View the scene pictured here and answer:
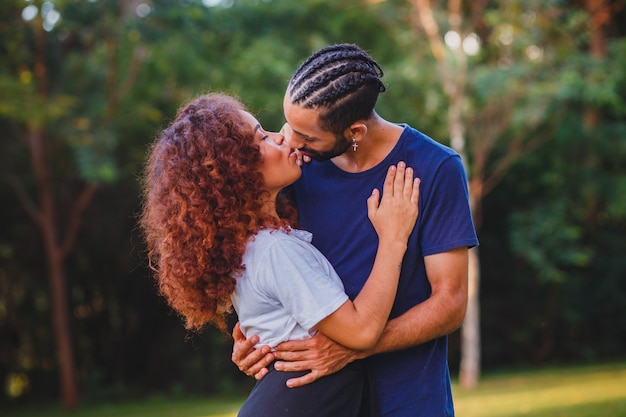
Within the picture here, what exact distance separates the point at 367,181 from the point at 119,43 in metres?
11.1

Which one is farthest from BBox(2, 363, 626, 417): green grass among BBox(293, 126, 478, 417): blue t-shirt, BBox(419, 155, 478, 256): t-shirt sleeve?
BBox(419, 155, 478, 256): t-shirt sleeve

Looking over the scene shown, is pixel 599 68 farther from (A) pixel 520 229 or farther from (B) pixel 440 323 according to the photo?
(B) pixel 440 323

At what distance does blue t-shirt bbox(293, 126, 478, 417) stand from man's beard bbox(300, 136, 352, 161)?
0.40 feet

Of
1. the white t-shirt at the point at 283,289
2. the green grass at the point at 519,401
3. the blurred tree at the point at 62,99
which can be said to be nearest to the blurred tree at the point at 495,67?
the green grass at the point at 519,401

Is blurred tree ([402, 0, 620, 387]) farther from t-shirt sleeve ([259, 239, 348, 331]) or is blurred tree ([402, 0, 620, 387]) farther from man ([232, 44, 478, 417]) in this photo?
t-shirt sleeve ([259, 239, 348, 331])

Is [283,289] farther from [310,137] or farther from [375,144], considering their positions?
[375,144]

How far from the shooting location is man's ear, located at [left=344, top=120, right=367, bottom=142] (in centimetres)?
287

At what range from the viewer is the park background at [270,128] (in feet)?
40.8

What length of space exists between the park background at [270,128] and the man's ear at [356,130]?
8824mm

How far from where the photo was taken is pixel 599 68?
14.0 meters

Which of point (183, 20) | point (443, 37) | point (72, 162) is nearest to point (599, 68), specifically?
point (443, 37)

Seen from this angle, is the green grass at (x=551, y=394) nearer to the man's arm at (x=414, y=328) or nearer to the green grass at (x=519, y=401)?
the green grass at (x=519, y=401)

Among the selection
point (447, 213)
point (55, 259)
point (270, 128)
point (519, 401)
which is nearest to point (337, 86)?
point (447, 213)

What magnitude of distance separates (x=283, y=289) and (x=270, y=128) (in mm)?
11217
